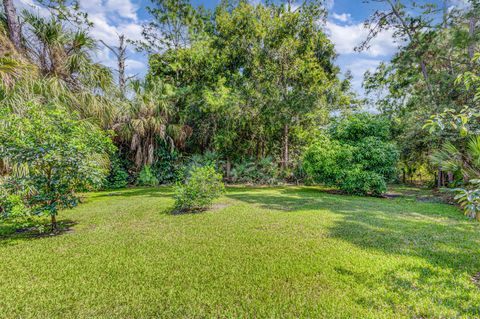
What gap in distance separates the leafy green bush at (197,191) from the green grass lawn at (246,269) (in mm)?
812

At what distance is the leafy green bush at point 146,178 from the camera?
39.3 ft

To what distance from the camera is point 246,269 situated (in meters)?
3.08

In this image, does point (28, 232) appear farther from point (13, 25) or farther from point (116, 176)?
point (116, 176)

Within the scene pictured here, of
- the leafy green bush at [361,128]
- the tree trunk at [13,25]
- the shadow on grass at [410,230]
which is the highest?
the tree trunk at [13,25]

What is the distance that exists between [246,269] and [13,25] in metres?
9.70

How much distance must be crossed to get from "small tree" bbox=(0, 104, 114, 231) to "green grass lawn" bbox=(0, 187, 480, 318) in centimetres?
84

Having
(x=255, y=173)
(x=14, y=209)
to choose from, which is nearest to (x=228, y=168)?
(x=255, y=173)

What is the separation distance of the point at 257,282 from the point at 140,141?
1097cm

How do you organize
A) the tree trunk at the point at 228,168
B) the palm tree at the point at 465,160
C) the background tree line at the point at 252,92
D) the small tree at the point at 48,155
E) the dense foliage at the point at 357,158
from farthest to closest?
the tree trunk at the point at 228,168 < the dense foliage at the point at 357,158 < the background tree line at the point at 252,92 < the small tree at the point at 48,155 < the palm tree at the point at 465,160

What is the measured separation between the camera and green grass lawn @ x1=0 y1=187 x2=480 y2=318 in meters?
2.34

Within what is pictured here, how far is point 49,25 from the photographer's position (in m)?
7.45

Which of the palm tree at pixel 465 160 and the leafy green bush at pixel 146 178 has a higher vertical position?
the palm tree at pixel 465 160

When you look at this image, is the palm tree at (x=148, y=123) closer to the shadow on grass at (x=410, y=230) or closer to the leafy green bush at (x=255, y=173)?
the leafy green bush at (x=255, y=173)

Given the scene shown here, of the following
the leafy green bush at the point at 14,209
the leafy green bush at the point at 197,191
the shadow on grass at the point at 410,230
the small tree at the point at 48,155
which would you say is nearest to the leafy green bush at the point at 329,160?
the shadow on grass at the point at 410,230
